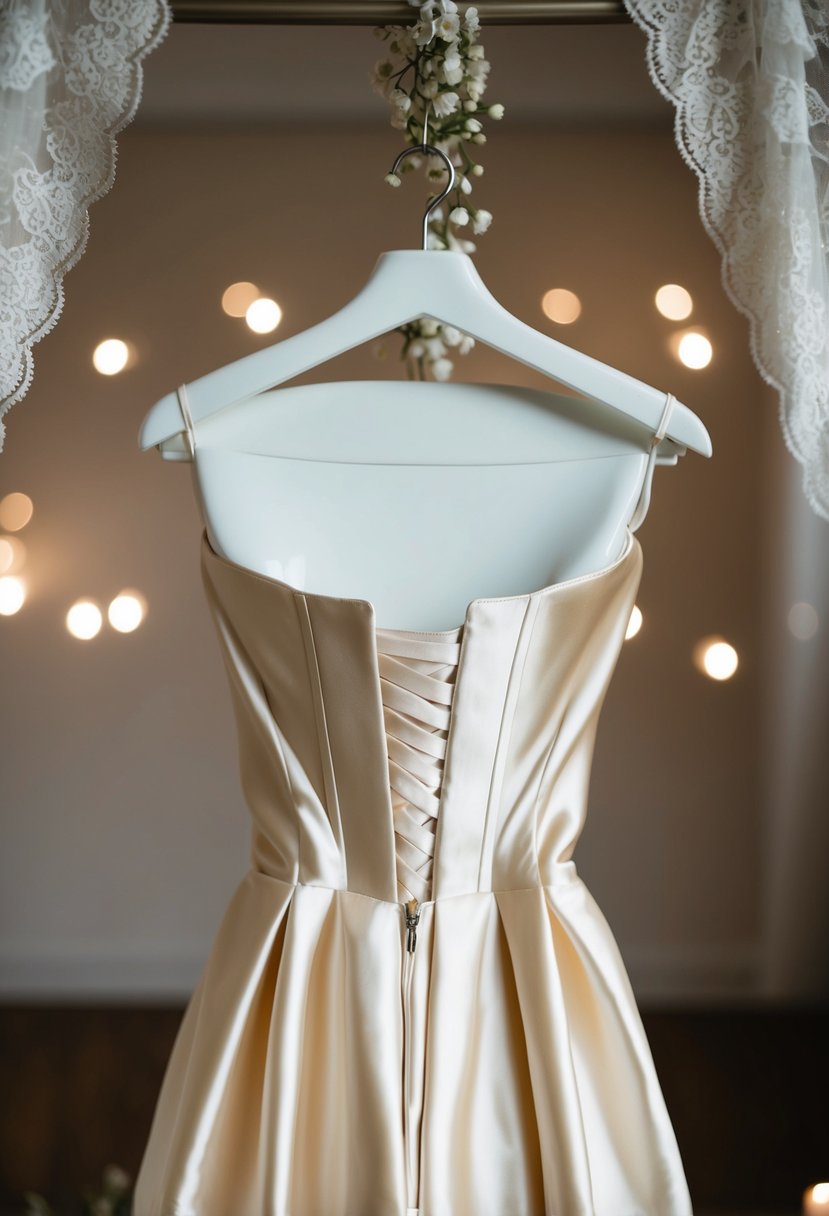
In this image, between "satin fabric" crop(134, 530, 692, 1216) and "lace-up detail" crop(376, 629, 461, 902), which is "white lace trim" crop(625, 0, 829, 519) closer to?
"satin fabric" crop(134, 530, 692, 1216)

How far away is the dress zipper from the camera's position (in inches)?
34.6

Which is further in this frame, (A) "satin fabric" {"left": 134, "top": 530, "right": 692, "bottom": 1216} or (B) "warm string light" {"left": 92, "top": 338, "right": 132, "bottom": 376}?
(B) "warm string light" {"left": 92, "top": 338, "right": 132, "bottom": 376}

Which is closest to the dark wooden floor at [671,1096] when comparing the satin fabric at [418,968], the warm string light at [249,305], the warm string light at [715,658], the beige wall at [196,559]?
the beige wall at [196,559]

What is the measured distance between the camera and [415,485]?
1.00 metres

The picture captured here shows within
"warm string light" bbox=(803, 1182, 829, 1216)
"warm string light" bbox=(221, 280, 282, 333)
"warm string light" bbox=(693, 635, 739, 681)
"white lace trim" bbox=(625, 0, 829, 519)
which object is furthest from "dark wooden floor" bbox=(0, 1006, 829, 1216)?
"warm string light" bbox=(221, 280, 282, 333)

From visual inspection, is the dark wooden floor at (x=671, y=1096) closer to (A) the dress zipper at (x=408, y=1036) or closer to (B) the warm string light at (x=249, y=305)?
(A) the dress zipper at (x=408, y=1036)

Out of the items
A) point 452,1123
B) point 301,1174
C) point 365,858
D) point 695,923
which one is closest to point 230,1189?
point 301,1174

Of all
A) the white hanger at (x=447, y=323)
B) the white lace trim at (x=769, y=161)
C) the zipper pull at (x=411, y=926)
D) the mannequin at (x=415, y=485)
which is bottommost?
the zipper pull at (x=411, y=926)

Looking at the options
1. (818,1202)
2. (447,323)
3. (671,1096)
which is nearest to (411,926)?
(447,323)

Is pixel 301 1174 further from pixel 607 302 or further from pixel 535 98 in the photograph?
pixel 535 98

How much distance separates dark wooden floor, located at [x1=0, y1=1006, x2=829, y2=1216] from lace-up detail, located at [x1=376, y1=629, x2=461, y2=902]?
48.5 inches

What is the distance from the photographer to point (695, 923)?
2.31 metres

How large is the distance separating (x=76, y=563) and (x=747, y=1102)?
1.76m

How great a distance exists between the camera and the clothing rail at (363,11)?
3.48ft
